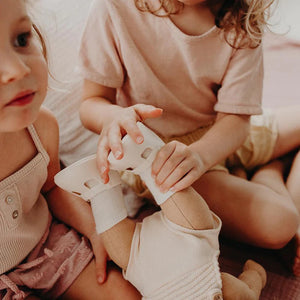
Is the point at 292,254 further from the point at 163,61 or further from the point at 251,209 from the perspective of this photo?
the point at 163,61

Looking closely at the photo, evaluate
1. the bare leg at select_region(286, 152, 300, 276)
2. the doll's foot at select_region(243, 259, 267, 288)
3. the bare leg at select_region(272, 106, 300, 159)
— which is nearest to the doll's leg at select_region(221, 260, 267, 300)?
the doll's foot at select_region(243, 259, 267, 288)

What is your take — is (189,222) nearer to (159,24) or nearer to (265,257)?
(265,257)

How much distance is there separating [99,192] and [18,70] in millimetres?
234

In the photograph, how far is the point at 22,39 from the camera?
557 millimetres

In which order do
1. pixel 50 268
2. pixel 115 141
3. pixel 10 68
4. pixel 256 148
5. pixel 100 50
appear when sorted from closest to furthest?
pixel 10 68 → pixel 115 141 → pixel 50 268 → pixel 100 50 → pixel 256 148

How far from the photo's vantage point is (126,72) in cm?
85

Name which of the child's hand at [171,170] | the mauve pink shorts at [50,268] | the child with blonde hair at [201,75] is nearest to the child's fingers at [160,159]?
the child's hand at [171,170]

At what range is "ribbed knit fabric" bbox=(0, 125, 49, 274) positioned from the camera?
25.1 inches

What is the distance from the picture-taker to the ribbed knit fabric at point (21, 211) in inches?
25.1

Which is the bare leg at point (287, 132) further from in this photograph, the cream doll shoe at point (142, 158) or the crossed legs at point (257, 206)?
the cream doll shoe at point (142, 158)

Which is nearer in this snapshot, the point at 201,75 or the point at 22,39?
the point at 22,39

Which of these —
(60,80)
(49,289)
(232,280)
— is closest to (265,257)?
(232,280)

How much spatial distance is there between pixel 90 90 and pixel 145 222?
310mm

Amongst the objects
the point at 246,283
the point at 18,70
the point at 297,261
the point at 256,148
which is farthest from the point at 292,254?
the point at 18,70
